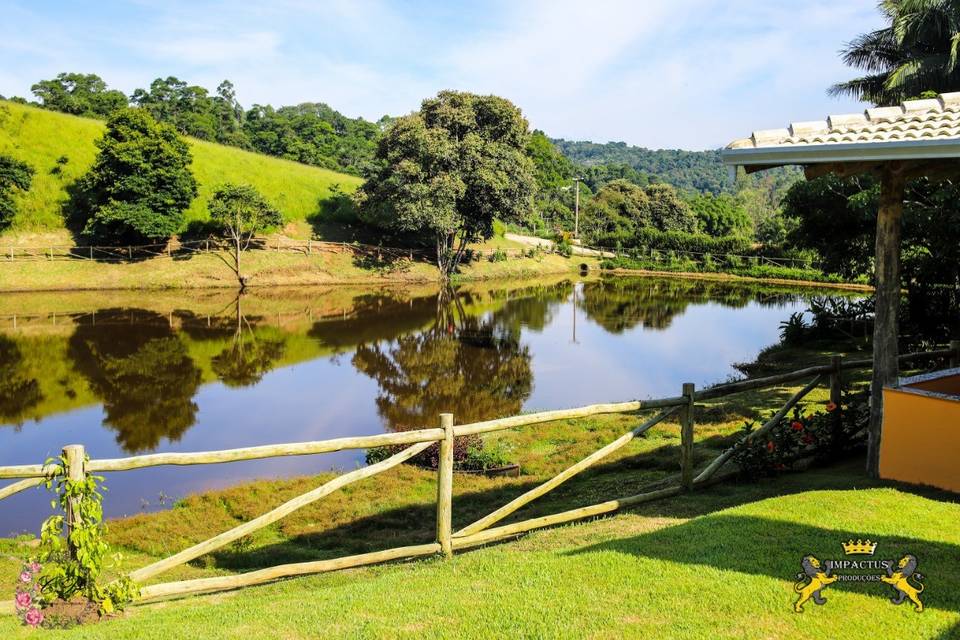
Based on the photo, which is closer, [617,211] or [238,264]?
[238,264]

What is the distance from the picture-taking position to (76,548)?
448cm

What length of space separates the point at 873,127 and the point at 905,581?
3.77 metres

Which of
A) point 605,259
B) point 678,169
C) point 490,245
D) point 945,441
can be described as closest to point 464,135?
point 490,245

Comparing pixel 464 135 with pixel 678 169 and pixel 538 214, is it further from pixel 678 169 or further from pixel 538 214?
pixel 678 169

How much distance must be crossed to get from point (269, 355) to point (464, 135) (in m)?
23.9

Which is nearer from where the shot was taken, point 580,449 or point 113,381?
point 580,449

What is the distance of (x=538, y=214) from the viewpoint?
67188mm

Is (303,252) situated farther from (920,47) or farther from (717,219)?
(717,219)

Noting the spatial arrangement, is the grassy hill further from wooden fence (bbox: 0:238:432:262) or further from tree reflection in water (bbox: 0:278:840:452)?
tree reflection in water (bbox: 0:278:840:452)

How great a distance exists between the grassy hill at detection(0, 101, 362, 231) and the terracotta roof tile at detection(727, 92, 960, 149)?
39361 millimetres

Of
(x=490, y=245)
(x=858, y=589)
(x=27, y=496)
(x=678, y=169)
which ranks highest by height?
(x=678, y=169)

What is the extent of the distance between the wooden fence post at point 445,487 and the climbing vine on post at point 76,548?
248 cm

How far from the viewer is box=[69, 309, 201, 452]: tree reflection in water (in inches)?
531

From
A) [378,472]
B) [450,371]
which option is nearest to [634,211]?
[450,371]
